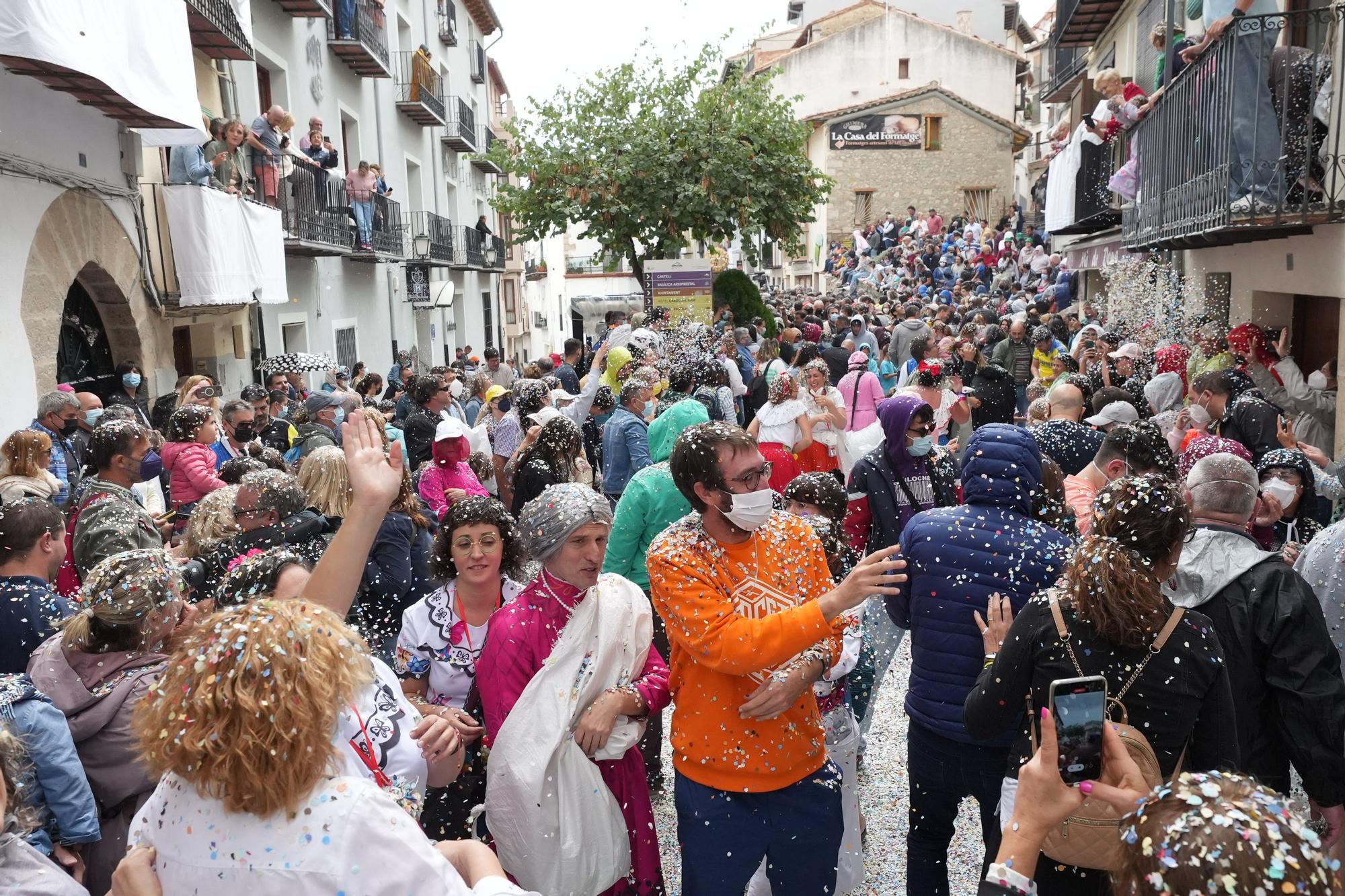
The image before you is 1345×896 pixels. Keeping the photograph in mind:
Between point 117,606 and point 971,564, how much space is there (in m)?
2.48

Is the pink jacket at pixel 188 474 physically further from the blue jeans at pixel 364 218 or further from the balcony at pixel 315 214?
the blue jeans at pixel 364 218

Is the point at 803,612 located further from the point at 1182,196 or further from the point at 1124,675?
the point at 1182,196

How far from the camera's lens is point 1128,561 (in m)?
2.55

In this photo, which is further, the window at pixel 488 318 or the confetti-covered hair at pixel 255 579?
the window at pixel 488 318

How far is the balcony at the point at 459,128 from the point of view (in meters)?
26.7

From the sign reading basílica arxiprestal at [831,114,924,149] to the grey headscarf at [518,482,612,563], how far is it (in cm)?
3659

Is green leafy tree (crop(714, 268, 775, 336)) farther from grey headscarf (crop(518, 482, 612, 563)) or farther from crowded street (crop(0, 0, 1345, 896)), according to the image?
grey headscarf (crop(518, 482, 612, 563))

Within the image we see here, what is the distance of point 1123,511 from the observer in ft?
8.66

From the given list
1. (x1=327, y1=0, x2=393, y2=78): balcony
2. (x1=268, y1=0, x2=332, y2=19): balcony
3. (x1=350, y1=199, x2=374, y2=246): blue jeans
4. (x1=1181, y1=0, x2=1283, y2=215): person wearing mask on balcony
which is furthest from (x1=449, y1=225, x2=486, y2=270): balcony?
(x1=1181, y1=0, x2=1283, y2=215): person wearing mask on balcony

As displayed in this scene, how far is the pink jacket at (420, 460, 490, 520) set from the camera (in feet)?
20.5

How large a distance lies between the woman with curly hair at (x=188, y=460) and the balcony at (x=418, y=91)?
17351 mm

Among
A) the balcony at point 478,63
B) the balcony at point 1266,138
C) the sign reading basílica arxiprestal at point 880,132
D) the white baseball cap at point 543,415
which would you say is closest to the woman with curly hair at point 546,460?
the white baseball cap at point 543,415

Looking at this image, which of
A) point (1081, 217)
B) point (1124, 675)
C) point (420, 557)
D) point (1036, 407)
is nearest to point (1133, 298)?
→ point (1081, 217)

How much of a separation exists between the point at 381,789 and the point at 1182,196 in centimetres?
830
